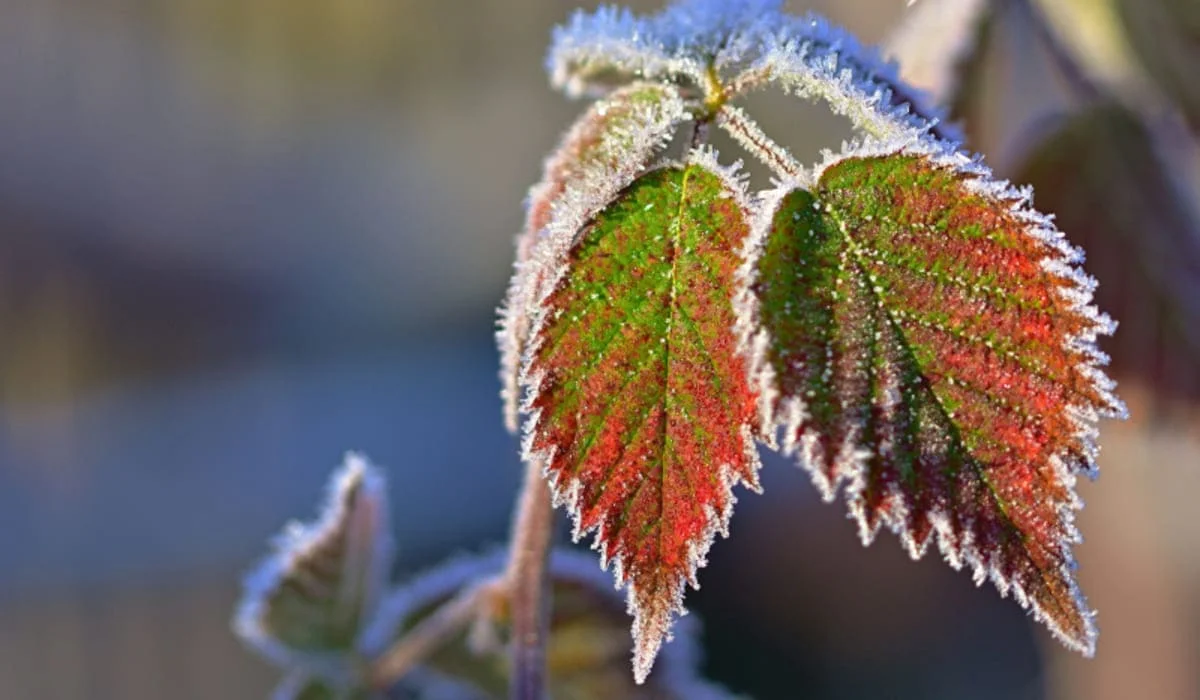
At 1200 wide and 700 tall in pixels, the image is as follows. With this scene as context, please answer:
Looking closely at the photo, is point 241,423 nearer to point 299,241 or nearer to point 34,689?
point 299,241

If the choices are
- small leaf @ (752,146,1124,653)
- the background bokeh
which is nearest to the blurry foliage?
small leaf @ (752,146,1124,653)

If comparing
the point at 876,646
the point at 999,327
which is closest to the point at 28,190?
the point at 876,646

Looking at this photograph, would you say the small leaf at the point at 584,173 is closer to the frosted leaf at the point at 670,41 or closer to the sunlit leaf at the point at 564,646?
the frosted leaf at the point at 670,41

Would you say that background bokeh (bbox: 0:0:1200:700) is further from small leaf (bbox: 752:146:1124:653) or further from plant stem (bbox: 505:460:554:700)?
small leaf (bbox: 752:146:1124:653)

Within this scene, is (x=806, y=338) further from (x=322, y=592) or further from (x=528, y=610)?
(x=322, y=592)

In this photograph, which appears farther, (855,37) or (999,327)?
(855,37)

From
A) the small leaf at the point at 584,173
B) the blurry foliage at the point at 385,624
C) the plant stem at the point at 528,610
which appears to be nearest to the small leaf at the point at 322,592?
the blurry foliage at the point at 385,624
